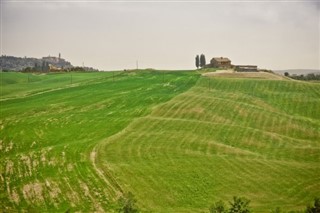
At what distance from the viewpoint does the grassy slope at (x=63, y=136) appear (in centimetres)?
3984

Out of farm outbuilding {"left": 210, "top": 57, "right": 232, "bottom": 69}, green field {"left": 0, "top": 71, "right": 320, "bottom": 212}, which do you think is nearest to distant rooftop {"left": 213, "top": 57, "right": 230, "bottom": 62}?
farm outbuilding {"left": 210, "top": 57, "right": 232, "bottom": 69}

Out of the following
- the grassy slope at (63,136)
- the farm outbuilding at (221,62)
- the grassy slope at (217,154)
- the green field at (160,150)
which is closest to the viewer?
the grassy slope at (63,136)

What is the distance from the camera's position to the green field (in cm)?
4059

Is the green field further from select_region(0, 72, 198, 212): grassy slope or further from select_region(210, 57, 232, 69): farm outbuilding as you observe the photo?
select_region(210, 57, 232, 69): farm outbuilding

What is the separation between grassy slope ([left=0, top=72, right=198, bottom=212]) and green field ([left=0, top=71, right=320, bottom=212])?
17cm

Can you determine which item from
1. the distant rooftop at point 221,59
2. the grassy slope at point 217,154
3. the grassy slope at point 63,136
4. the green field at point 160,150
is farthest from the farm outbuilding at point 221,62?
the grassy slope at point 217,154

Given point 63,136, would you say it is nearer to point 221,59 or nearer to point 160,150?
point 160,150

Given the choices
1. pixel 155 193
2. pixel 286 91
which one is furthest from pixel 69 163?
pixel 286 91

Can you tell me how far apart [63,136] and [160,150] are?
1717cm

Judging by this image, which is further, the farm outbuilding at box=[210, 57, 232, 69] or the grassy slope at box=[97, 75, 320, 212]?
the farm outbuilding at box=[210, 57, 232, 69]

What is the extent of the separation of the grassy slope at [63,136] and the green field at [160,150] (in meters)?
0.17

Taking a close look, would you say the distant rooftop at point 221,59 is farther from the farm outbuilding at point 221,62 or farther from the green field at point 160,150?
the green field at point 160,150

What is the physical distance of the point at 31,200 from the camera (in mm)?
38844

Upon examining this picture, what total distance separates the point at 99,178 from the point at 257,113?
41.0 meters
